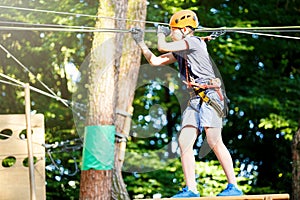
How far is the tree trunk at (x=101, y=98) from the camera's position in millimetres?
5262

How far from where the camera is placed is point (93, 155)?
5.11m

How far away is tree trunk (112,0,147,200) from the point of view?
19.7ft

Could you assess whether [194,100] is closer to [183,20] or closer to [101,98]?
[183,20]

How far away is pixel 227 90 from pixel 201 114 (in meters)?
6.60

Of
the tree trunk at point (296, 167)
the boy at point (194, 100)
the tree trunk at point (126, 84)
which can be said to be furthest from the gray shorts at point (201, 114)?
the tree trunk at point (126, 84)

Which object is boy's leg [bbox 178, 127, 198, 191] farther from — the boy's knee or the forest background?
the forest background

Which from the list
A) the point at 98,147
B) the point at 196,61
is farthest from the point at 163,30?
the point at 98,147

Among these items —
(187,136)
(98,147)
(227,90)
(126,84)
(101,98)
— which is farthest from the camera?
(227,90)

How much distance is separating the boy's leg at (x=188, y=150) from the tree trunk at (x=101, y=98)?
202 centimetres

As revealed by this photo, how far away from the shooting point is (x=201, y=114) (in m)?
3.26

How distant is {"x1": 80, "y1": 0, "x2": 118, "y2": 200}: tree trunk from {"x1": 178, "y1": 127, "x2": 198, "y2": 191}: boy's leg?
2.02 meters

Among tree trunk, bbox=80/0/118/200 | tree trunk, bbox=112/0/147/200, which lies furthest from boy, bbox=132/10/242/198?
tree trunk, bbox=112/0/147/200

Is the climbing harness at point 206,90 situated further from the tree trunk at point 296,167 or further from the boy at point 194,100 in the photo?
the tree trunk at point 296,167

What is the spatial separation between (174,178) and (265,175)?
1448mm
